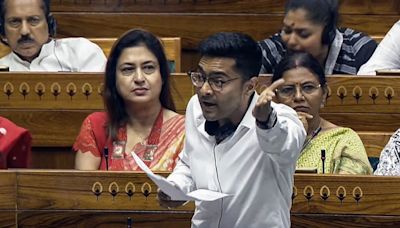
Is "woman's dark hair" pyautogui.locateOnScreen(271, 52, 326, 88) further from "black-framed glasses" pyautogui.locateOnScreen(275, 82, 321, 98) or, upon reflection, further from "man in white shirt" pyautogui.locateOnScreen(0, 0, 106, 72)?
"man in white shirt" pyautogui.locateOnScreen(0, 0, 106, 72)

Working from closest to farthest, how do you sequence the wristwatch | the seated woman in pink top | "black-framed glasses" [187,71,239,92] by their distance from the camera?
the wristwatch, "black-framed glasses" [187,71,239,92], the seated woman in pink top

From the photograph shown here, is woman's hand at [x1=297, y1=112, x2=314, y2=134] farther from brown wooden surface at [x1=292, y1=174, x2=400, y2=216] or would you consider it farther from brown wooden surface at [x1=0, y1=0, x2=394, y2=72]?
brown wooden surface at [x1=0, y1=0, x2=394, y2=72]

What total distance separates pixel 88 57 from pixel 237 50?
941 millimetres

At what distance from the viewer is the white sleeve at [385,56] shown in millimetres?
2709

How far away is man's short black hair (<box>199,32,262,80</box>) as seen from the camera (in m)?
1.88

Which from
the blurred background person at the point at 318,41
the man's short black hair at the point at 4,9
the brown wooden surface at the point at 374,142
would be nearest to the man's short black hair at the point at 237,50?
the brown wooden surface at the point at 374,142

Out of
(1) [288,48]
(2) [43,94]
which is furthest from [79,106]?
(1) [288,48]

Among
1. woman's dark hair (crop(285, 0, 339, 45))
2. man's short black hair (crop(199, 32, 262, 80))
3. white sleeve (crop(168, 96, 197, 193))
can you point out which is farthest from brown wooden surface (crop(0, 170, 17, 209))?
woman's dark hair (crop(285, 0, 339, 45))

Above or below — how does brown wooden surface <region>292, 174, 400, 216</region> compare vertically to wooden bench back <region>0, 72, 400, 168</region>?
below

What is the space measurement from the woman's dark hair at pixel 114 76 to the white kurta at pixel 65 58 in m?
0.33

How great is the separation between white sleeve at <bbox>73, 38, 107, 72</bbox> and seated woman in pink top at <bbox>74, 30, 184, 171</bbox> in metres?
0.32

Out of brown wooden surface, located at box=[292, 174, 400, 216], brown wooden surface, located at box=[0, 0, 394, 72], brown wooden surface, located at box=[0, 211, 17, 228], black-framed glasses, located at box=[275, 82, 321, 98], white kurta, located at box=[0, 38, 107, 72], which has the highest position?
brown wooden surface, located at box=[0, 0, 394, 72]

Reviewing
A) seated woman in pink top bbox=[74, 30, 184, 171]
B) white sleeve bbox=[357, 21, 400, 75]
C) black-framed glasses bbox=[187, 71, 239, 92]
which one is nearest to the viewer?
black-framed glasses bbox=[187, 71, 239, 92]

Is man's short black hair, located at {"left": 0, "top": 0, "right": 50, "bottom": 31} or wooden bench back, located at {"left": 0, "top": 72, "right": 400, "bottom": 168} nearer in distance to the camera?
wooden bench back, located at {"left": 0, "top": 72, "right": 400, "bottom": 168}
